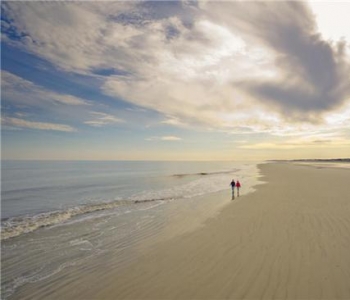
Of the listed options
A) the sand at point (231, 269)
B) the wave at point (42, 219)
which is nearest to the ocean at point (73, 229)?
the wave at point (42, 219)

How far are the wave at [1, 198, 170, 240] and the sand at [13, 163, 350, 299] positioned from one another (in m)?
9.24

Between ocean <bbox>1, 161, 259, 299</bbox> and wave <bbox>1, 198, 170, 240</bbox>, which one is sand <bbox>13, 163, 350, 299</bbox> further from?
wave <bbox>1, 198, 170, 240</bbox>

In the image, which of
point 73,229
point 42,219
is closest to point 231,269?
point 73,229

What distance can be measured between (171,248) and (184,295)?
4.41m

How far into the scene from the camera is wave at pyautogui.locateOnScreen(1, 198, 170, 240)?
1713 cm

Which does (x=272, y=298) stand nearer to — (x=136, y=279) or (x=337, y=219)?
(x=136, y=279)

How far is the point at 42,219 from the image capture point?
2031 cm

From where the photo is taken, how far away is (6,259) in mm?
11969

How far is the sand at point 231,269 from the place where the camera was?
26.3ft

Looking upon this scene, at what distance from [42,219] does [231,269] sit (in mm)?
16223

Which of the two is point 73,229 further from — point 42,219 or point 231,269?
point 231,269

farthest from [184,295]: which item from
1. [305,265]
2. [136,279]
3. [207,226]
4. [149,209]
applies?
[149,209]

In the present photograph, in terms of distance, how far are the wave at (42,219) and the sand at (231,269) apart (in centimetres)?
924

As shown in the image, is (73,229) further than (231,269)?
Yes
